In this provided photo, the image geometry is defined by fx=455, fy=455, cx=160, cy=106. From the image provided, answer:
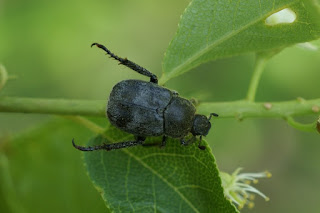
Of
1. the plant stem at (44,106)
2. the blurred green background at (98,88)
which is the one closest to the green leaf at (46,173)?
the blurred green background at (98,88)

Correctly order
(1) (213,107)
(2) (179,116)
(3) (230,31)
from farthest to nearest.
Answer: (2) (179,116)
(1) (213,107)
(3) (230,31)

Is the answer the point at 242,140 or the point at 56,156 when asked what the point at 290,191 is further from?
the point at 56,156

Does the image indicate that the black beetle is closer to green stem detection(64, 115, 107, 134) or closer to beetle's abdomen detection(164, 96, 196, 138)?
beetle's abdomen detection(164, 96, 196, 138)

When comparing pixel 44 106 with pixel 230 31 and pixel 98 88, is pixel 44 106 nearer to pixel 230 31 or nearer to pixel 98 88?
pixel 230 31

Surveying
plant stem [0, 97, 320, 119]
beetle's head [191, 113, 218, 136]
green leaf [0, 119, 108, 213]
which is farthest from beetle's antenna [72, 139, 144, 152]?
green leaf [0, 119, 108, 213]

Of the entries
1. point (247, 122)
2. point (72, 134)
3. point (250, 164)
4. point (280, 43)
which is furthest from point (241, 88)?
point (280, 43)

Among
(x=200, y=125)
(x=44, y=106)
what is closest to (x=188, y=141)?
(x=200, y=125)

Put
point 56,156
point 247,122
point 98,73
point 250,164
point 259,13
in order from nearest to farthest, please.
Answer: point 259,13 < point 56,156 < point 98,73 < point 247,122 < point 250,164
